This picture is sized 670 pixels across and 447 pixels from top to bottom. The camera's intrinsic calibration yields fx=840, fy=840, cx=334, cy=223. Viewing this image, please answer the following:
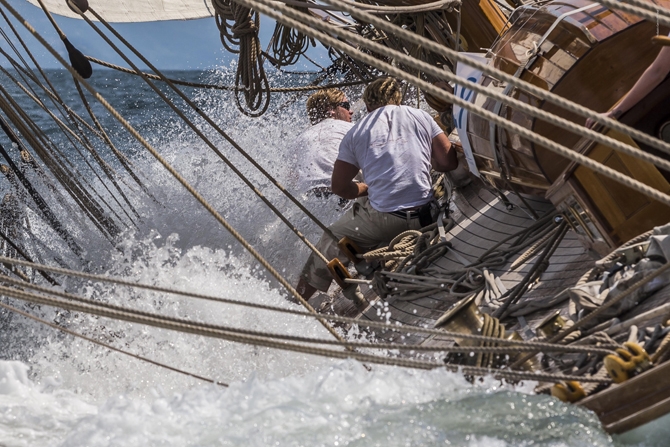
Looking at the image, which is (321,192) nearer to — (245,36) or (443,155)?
(443,155)

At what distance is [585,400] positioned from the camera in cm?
190

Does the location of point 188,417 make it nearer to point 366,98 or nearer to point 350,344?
point 350,344

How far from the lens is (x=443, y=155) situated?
13.4 feet

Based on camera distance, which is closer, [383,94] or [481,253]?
[481,253]

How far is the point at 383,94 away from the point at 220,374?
1561 millimetres

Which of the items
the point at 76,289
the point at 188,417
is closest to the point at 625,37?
the point at 188,417

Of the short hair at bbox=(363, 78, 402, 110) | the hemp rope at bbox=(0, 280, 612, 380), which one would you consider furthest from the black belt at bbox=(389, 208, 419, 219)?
the hemp rope at bbox=(0, 280, 612, 380)

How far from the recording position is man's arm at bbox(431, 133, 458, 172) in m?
4.06

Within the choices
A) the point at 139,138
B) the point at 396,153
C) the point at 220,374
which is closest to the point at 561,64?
the point at 396,153

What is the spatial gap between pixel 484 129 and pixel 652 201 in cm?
97

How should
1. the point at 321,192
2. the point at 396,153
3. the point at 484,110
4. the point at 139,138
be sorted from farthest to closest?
the point at 321,192 → the point at 396,153 → the point at 139,138 → the point at 484,110

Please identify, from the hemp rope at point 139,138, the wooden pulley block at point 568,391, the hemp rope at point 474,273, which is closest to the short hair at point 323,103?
the hemp rope at point 474,273

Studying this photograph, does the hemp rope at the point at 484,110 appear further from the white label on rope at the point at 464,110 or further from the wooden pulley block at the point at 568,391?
the white label on rope at the point at 464,110

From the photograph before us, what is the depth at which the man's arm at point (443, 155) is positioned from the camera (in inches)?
160
